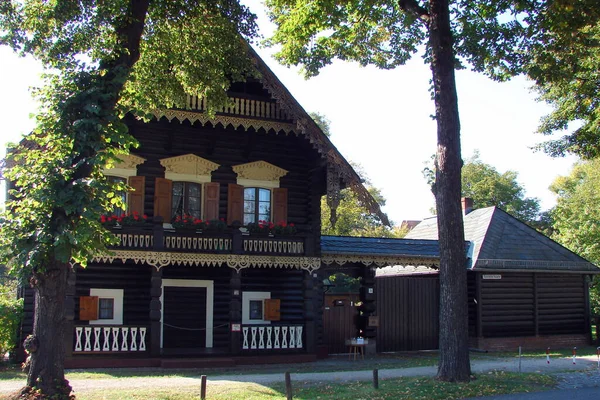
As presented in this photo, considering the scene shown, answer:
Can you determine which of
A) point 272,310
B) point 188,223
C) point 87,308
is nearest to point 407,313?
point 272,310

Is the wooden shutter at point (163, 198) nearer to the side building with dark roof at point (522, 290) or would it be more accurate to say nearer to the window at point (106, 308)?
the window at point (106, 308)

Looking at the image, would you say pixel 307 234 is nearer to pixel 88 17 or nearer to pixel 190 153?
pixel 190 153

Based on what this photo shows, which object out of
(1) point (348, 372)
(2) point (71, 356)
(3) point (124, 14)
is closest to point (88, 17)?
(3) point (124, 14)

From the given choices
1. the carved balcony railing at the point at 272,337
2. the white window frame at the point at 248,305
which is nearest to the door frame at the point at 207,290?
the white window frame at the point at 248,305

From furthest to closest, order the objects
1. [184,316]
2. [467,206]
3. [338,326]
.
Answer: [467,206], [338,326], [184,316]

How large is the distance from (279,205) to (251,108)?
361cm

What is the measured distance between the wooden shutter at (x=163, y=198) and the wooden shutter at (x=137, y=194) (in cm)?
41

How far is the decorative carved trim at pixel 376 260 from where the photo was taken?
21922mm

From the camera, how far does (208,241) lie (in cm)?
1972

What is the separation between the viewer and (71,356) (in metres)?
17.8

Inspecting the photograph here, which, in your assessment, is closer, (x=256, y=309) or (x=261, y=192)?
(x=256, y=309)

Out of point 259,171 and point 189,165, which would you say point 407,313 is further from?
point 189,165

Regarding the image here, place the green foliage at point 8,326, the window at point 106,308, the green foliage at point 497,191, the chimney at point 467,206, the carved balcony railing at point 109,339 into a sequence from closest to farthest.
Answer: the carved balcony railing at point 109,339, the green foliage at point 8,326, the window at point 106,308, the chimney at point 467,206, the green foliage at point 497,191

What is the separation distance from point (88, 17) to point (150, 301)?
9.57 metres
